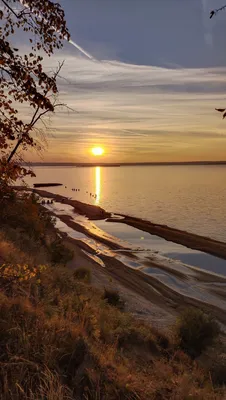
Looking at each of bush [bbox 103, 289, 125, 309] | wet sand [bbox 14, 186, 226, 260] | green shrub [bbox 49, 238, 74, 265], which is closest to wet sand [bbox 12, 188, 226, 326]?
wet sand [bbox 14, 186, 226, 260]

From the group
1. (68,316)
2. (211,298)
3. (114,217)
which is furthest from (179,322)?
(114,217)

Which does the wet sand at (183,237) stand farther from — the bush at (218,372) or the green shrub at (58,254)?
the bush at (218,372)

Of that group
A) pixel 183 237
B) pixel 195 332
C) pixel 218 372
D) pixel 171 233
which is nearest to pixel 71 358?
pixel 218 372

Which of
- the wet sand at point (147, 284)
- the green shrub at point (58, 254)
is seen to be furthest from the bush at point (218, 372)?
the green shrub at point (58, 254)

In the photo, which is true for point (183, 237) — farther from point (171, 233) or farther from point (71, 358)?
point (71, 358)

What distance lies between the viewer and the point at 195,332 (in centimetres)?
1151

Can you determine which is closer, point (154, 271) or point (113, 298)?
point (113, 298)

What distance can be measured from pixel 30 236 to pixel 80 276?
453 centimetres

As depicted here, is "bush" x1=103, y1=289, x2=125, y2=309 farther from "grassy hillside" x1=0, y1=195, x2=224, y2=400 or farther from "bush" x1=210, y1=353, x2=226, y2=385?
"bush" x1=210, y1=353, x2=226, y2=385

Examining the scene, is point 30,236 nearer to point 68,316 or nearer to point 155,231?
point 68,316

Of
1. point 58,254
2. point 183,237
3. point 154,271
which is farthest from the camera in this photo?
point 183,237

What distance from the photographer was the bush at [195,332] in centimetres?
1117

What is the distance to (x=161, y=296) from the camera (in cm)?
2036

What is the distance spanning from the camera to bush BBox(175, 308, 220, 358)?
36.7 ft
